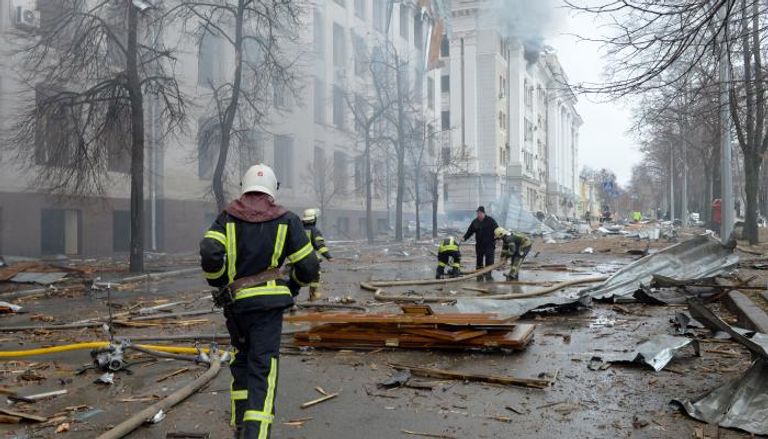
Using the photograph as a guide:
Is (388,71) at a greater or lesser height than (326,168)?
greater

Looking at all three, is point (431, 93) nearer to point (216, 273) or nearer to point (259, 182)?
point (259, 182)

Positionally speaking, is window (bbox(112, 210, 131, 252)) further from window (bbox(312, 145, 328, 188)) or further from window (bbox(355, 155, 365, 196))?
window (bbox(355, 155, 365, 196))

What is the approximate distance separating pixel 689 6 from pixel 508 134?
50.7m

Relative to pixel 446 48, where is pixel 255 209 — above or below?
below

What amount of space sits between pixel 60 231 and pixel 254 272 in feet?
62.8

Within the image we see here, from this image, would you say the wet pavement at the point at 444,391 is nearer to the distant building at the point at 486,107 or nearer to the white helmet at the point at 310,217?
the white helmet at the point at 310,217

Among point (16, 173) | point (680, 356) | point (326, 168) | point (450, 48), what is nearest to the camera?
point (680, 356)

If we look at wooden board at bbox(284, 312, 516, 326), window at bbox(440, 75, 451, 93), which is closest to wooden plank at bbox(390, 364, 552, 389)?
wooden board at bbox(284, 312, 516, 326)

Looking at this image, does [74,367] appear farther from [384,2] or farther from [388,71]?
[384,2]

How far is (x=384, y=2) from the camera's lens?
37156mm

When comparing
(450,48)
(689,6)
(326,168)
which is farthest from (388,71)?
(689,6)

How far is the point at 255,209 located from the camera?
370cm

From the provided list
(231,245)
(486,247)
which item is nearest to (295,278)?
(231,245)

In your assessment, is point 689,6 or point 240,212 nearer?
→ point 240,212
